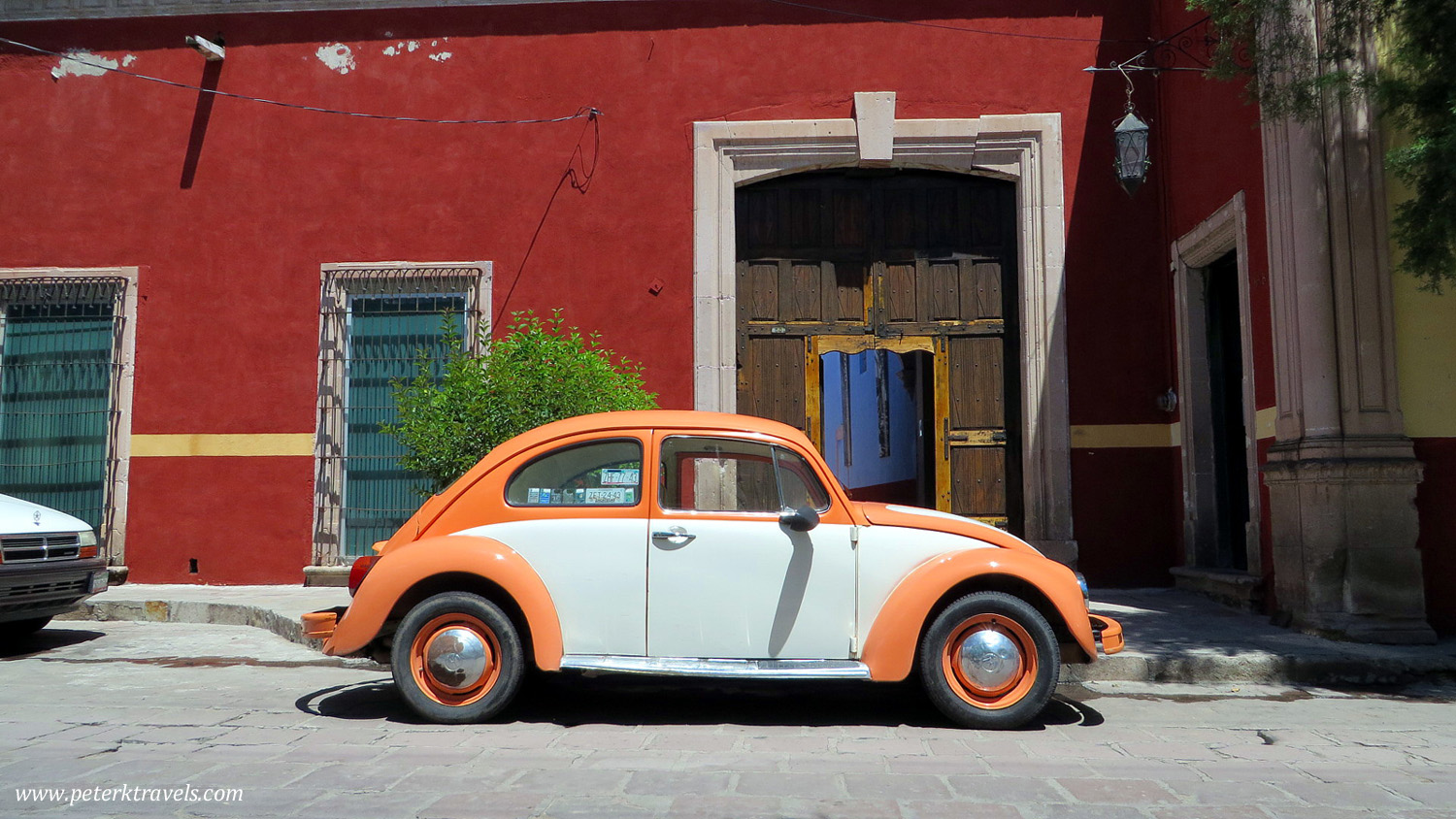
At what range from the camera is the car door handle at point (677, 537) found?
5.30 metres

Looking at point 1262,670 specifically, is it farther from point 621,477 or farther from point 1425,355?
point 621,477

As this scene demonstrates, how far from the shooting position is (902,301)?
430 inches

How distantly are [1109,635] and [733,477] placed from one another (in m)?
2.05

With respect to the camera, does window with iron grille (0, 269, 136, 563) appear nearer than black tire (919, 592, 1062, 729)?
No

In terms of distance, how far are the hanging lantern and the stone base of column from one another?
2.97 m

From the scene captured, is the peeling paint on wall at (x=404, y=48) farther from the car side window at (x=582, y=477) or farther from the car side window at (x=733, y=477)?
the car side window at (x=733, y=477)

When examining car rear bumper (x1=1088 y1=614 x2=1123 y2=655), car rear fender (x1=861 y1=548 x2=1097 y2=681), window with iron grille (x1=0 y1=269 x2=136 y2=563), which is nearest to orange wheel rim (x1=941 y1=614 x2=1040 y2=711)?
car rear fender (x1=861 y1=548 x2=1097 y2=681)

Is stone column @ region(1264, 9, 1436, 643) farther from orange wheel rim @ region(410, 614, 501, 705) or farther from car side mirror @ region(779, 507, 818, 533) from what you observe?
orange wheel rim @ region(410, 614, 501, 705)

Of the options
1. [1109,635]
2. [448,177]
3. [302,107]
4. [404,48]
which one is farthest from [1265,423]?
[302,107]

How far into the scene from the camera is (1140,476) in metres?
10.4

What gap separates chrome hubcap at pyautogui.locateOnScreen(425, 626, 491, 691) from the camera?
208 inches

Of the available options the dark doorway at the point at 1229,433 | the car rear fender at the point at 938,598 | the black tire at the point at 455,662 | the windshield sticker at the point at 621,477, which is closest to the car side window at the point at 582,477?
the windshield sticker at the point at 621,477

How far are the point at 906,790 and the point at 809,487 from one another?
1759 millimetres

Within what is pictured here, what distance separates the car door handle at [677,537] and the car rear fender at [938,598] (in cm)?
100
